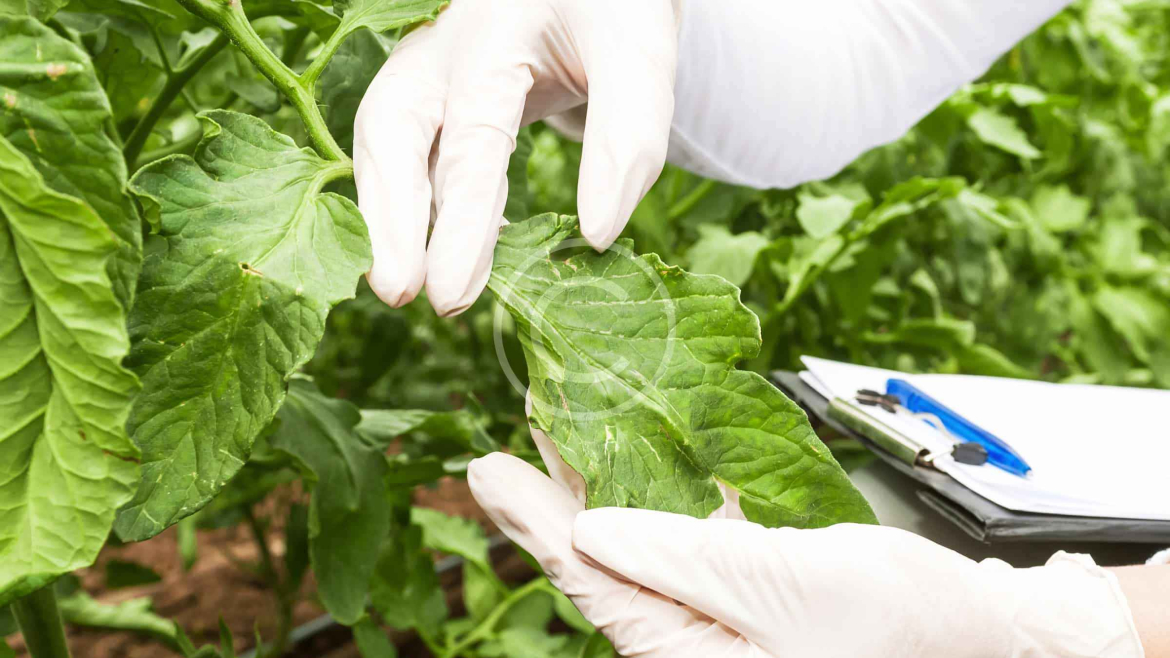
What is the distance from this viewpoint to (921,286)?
4.30 ft

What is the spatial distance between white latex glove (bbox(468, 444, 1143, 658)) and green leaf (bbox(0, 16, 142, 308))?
0.30 metres

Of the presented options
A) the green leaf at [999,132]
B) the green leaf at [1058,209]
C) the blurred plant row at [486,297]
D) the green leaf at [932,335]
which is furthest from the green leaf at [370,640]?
the green leaf at [1058,209]

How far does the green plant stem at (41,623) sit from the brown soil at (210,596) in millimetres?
590

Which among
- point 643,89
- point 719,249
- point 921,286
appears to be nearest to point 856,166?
point 921,286

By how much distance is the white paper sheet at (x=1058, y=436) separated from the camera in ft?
1.93

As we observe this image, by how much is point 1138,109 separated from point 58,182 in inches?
69.6

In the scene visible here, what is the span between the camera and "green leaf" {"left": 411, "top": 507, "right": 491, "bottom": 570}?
1.06 m

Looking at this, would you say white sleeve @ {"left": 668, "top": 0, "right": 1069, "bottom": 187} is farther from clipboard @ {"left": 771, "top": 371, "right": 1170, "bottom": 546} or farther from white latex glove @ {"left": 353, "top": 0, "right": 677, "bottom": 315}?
clipboard @ {"left": 771, "top": 371, "right": 1170, "bottom": 546}

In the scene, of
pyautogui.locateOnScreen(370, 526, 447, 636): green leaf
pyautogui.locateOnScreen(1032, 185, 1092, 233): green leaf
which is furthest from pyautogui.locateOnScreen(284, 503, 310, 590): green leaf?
pyautogui.locateOnScreen(1032, 185, 1092, 233): green leaf

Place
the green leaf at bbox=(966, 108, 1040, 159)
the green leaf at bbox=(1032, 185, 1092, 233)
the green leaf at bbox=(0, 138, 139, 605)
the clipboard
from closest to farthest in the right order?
the green leaf at bbox=(0, 138, 139, 605), the clipboard, the green leaf at bbox=(966, 108, 1040, 159), the green leaf at bbox=(1032, 185, 1092, 233)

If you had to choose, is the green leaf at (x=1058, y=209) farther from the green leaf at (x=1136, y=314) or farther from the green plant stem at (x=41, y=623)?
the green plant stem at (x=41, y=623)

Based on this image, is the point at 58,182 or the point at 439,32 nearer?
the point at 58,182

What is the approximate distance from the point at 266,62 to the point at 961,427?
0.56 m

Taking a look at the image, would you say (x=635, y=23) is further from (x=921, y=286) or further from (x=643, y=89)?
(x=921, y=286)
